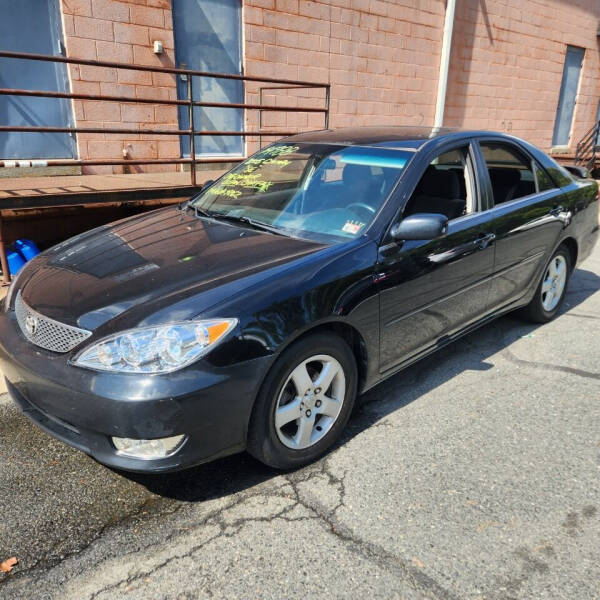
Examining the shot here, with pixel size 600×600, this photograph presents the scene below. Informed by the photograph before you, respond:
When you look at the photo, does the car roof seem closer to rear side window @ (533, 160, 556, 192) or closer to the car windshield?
the car windshield

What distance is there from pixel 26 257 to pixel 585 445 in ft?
16.9

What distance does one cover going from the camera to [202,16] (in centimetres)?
771

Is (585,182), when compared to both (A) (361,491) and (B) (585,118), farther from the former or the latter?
(B) (585,118)

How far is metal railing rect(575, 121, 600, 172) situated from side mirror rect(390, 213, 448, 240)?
45.2 feet

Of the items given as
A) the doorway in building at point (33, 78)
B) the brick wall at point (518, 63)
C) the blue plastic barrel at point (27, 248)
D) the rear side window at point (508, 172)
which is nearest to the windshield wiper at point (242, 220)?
the rear side window at point (508, 172)

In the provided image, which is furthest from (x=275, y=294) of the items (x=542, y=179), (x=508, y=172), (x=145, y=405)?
(x=542, y=179)

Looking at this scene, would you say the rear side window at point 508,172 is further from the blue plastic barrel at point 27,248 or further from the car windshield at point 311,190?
the blue plastic barrel at point 27,248

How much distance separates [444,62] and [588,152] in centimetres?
678

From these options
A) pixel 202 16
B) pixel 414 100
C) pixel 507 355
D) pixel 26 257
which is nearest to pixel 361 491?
pixel 507 355

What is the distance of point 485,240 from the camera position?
370 centimetres

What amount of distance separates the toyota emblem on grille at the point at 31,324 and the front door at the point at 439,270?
1.72m

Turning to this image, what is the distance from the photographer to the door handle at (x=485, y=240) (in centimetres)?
365

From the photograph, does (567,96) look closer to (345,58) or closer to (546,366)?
(345,58)

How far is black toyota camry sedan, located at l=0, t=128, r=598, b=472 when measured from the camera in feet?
7.66
